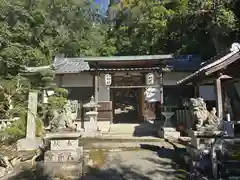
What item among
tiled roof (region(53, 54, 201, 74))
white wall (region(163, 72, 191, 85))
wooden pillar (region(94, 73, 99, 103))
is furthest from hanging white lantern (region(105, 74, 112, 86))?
white wall (region(163, 72, 191, 85))

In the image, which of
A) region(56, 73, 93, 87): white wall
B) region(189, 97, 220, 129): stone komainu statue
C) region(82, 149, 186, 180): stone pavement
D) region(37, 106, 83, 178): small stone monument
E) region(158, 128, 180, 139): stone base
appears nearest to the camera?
region(82, 149, 186, 180): stone pavement

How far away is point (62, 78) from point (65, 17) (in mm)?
17805

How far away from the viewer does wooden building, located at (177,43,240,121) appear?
24.7 ft

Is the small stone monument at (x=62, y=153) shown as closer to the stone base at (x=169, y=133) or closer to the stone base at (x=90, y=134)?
the stone base at (x=169, y=133)

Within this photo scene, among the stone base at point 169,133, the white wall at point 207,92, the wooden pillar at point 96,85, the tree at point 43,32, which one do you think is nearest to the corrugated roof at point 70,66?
the wooden pillar at point 96,85

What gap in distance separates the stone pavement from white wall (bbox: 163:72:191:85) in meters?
7.75

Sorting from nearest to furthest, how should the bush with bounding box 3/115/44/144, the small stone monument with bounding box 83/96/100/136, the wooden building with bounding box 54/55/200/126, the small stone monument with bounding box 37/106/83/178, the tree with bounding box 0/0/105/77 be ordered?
the small stone monument with bounding box 37/106/83/178, the bush with bounding box 3/115/44/144, the tree with bounding box 0/0/105/77, the small stone monument with bounding box 83/96/100/136, the wooden building with bounding box 54/55/200/126

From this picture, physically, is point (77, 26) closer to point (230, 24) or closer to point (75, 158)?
point (230, 24)

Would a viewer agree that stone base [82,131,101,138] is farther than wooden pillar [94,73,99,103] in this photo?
No

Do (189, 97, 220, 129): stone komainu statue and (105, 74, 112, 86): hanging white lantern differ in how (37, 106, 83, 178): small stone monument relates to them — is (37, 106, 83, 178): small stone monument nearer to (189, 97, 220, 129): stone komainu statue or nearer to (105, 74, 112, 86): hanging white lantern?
(189, 97, 220, 129): stone komainu statue

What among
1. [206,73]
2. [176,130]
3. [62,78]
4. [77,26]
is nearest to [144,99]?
[176,130]

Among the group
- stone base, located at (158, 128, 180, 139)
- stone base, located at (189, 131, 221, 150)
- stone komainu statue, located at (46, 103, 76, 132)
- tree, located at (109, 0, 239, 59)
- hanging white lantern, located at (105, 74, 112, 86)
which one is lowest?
stone base, located at (158, 128, 180, 139)

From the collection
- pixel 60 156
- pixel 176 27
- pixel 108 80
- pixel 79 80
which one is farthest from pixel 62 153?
pixel 176 27

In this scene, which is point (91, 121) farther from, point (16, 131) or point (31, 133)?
point (16, 131)
